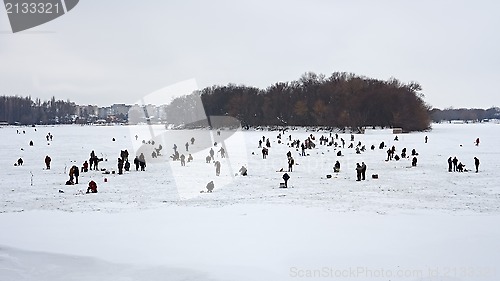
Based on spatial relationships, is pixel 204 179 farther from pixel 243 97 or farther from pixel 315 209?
pixel 243 97

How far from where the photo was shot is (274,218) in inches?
547

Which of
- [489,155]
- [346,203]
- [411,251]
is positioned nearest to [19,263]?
[411,251]

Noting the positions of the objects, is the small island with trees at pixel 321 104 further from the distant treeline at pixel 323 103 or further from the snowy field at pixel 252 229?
the snowy field at pixel 252 229

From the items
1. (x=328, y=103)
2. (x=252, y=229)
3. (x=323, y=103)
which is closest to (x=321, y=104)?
(x=323, y=103)
